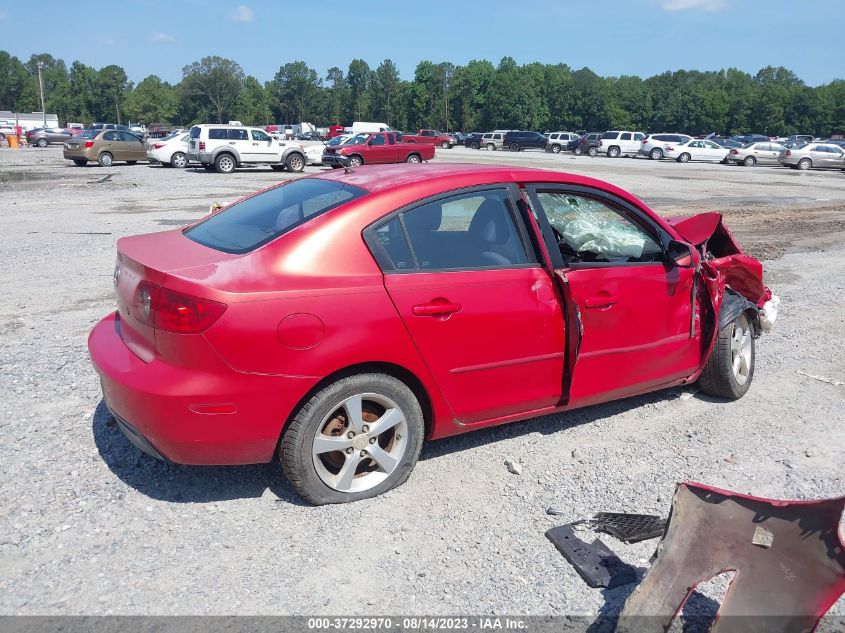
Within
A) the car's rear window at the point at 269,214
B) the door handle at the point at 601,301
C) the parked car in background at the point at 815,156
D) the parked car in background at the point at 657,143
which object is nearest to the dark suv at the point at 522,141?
the parked car in background at the point at 657,143

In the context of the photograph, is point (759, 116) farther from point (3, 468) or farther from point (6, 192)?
point (3, 468)

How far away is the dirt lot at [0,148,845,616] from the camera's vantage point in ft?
9.71

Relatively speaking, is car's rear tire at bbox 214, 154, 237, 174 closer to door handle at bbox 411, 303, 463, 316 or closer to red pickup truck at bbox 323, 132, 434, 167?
red pickup truck at bbox 323, 132, 434, 167

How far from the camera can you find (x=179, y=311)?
3.17 meters

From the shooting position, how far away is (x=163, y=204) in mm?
16672

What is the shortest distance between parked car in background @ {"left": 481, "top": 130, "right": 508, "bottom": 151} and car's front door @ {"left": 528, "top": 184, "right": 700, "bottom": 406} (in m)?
58.7

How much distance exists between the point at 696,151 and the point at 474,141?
2470 cm

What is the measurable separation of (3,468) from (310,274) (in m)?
2.03

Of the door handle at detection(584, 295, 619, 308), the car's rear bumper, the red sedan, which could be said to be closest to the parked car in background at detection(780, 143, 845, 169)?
the red sedan

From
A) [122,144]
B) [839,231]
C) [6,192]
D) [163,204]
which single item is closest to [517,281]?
[839,231]

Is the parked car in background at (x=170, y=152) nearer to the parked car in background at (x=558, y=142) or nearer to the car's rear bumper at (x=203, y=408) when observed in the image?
the car's rear bumper at (x=203, y=408)

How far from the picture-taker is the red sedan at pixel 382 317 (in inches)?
127

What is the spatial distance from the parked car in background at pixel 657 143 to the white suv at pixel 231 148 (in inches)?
1124

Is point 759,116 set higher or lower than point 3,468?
higher
